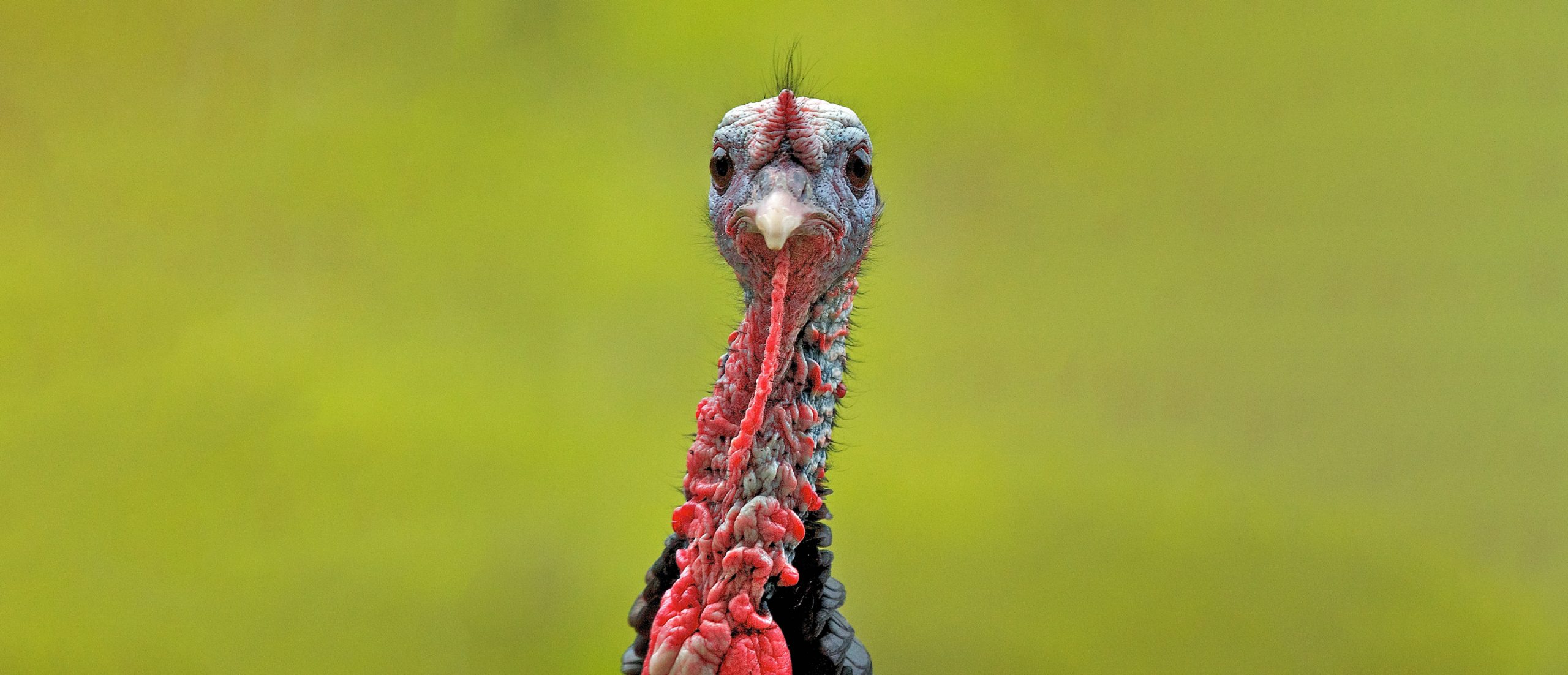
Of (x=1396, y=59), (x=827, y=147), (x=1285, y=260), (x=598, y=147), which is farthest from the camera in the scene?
(x=598, y=147)

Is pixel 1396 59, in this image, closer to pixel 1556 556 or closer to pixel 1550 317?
pixel 1550 317

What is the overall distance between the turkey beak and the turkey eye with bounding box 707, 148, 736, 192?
0.17m

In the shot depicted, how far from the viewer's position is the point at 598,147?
235 centimetres

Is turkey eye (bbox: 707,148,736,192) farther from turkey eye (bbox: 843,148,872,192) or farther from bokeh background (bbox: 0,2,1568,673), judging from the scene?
bokeh background (bbox: 0,2,1568,673)

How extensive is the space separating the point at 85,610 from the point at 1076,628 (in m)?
2.23

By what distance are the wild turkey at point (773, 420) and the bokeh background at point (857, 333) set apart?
0.51m

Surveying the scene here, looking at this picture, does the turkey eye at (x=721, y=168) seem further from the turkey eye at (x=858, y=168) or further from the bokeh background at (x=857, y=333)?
the bokeh background at (x=857, y=333)

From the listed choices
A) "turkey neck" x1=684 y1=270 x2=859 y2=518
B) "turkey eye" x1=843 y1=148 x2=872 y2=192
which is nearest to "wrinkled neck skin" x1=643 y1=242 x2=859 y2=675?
"turkey neck" x1=684 y1=270 x2=859 y2=518

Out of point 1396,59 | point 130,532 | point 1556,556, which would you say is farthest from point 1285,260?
point 130,532

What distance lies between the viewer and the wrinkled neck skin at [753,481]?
5.08 feet

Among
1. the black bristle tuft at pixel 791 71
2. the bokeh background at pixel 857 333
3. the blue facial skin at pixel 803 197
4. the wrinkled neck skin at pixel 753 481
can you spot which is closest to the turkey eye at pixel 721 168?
the blue facial skin at pixel 803 197

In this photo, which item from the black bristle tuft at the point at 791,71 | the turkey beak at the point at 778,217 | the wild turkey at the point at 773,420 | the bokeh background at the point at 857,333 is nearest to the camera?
the turkey beak at the point at 778,217

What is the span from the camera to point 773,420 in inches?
62.7

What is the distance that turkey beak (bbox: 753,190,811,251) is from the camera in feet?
4.50
